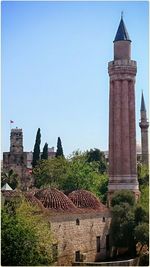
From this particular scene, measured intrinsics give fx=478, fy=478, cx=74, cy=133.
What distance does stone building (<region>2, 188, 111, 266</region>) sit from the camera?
1791 cm

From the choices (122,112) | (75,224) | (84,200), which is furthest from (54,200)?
(122,112)

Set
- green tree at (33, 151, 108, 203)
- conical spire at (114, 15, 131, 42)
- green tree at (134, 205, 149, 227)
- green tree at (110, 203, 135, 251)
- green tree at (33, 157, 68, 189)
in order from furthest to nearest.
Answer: green tree at (33, 157, 68, 189) → green tree at (33, 151, 108, 203) → conical spire at (114, 15, 131, 42) → green tree at (110, 203, 135, 251) → green tree at (134, 205, 149, 227)

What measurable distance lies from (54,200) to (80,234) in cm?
176

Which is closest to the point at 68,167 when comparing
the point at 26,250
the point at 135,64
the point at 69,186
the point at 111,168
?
the point at 69,186

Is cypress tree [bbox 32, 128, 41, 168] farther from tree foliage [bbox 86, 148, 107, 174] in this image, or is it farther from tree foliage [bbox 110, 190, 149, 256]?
tree foliage [bbox 110, 190, 149, 256]

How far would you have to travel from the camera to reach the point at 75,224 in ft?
63.0

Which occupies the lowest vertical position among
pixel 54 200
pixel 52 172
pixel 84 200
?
pixel 84 200

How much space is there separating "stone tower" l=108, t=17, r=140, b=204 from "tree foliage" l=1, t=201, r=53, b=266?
13.7 meters

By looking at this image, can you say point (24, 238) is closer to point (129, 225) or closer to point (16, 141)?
point (129, 225)

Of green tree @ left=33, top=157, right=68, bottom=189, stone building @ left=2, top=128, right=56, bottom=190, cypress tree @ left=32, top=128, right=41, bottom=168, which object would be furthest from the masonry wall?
cypress tree @ left=32, top=128, right=41, bottom=168

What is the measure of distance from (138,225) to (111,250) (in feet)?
8.42

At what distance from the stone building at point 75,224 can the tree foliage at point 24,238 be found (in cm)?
149

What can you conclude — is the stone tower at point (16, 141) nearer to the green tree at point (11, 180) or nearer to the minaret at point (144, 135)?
the green tree at point (11, 180)

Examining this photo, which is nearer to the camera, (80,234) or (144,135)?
(80,234)
